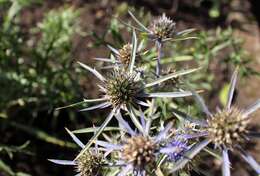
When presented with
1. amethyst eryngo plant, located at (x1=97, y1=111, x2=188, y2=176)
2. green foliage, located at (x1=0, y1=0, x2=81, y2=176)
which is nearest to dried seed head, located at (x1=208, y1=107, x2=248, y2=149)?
amethyst eryngo plant, located at (x1=97, y1=111, x2=188, y2=176)

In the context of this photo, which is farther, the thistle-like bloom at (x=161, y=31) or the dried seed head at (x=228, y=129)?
the thistle-like bloom at (x=161, y=31)

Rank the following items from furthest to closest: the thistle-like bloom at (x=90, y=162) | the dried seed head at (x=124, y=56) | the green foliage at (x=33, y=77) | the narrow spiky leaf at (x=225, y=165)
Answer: the green foliage at (x=33, y=77), the dried seed head at (x=124, y=56), the thistle-like bloom at (x=90, y=162), the narrow spiky leaf at (x=225, y=165)

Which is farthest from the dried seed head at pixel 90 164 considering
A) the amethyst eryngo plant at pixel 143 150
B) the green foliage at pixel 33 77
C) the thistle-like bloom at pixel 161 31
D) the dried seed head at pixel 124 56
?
the green foliage at pixel 33 77

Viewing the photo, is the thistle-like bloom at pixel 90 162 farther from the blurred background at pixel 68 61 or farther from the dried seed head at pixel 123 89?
the blurred background at pixel 68 61

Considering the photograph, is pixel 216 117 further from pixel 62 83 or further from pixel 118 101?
pixel 62 83

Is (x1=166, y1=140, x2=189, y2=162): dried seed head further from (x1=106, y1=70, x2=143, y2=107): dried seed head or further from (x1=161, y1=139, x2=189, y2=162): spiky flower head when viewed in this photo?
(x1=106, y1=70, x2=143, y2=107): dried seed head

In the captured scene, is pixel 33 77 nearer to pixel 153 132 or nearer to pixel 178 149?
pixel 153 132

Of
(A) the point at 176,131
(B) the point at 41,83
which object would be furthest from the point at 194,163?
(B) the point at 41,83
